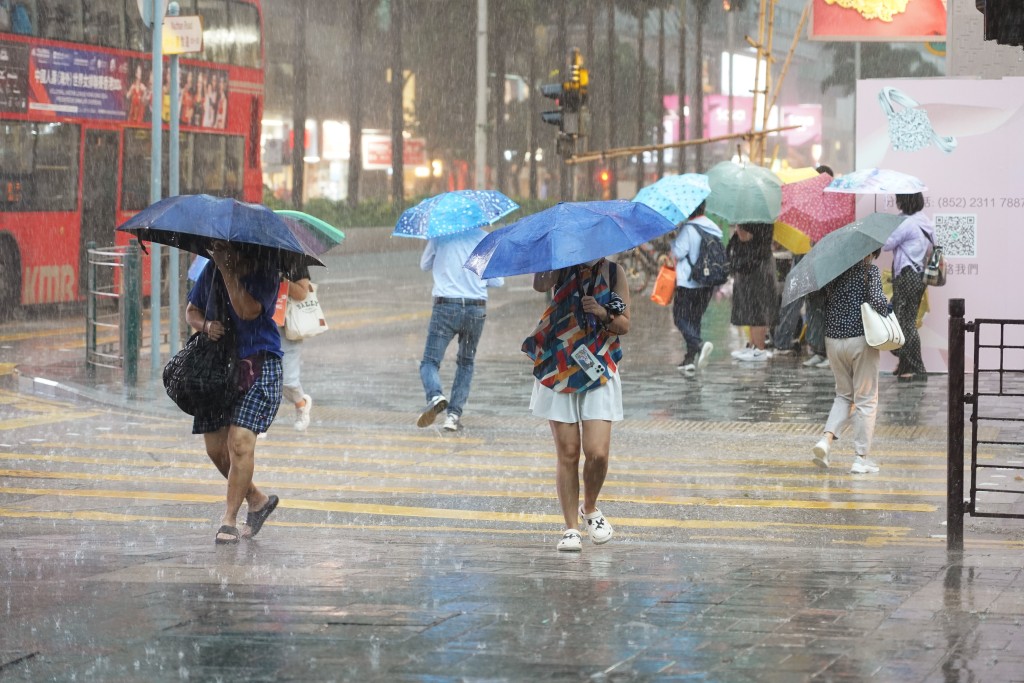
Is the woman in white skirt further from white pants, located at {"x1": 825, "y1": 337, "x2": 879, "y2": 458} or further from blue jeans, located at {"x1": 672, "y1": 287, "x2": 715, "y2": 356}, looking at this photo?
blue jeans, located at {"x1": 672, "y1": 287, "x2": 715, "y2": 356}

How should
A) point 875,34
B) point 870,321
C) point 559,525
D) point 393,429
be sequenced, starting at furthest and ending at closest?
point 875,34 → point 393,429 → point 870,321 → point 559,525

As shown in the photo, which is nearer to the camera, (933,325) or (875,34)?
(933,325)

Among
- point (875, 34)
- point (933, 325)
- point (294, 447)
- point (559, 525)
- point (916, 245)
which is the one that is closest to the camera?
point (559, 525)

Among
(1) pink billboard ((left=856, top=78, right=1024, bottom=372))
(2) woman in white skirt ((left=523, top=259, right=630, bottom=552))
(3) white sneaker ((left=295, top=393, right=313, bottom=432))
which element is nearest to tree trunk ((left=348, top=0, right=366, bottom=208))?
(1) pink billboard ((left=856, top=78, right=1024, bottom=372))

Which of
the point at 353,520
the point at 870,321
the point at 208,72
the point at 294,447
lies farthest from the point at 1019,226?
the point at 208,72

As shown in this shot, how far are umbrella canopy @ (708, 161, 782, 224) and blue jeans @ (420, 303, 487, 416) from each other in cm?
444

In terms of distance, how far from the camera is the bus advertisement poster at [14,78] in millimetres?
19078

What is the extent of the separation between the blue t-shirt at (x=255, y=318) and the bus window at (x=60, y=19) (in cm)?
1352

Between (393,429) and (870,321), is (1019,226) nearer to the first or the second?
(870,321)

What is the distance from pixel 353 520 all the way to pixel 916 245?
7583 mm

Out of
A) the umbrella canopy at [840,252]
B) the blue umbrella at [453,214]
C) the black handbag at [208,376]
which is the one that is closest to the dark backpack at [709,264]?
the blue umbrella at [453,214]

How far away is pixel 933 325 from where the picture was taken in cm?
1505

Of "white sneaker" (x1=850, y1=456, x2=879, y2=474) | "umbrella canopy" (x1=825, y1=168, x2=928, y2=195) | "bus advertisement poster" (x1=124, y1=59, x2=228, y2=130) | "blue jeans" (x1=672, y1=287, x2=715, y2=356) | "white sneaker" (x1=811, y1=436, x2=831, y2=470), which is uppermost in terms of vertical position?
"bus advertisement poster" (x1=124, y1=59, x2=228, y2=130)

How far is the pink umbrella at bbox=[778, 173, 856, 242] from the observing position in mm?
15102
